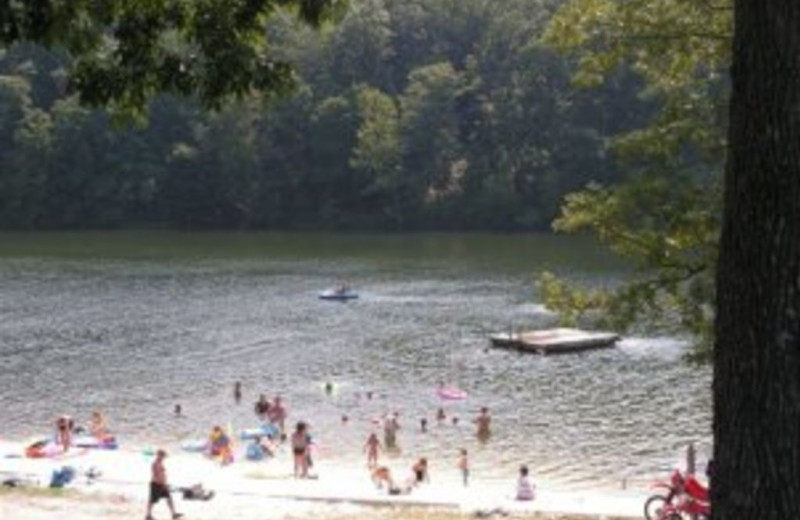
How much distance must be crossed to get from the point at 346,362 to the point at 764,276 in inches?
1732

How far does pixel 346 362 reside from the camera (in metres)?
50.3

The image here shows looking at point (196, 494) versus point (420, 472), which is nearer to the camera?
point (196, 494)

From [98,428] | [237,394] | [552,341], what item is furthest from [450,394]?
[98,428]

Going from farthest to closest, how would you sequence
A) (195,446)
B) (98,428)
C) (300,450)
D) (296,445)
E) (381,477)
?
(98,428) < (195,446) < (300,450) < (296,445) < (381,477)

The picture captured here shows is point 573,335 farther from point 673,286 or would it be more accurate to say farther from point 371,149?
point 371,149

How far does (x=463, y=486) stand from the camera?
103ft

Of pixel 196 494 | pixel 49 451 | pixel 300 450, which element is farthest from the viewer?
pixel 49 451

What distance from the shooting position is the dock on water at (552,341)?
2031 inches

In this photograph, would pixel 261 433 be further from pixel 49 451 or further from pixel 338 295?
pixel 338 295

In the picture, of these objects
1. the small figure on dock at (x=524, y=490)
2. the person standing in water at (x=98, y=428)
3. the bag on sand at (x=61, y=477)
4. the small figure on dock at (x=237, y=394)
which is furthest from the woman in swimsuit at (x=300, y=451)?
the small figure on dock at (x=237, y=394)

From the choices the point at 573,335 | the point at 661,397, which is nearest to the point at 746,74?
the point at 661,397

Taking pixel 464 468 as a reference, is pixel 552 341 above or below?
above

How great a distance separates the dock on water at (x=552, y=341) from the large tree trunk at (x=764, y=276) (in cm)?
4478

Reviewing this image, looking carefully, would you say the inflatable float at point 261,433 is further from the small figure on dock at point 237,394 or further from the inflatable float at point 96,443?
the small figure on dock at point 237,394
